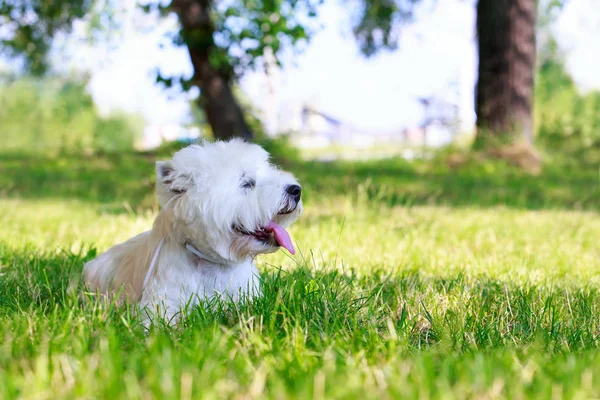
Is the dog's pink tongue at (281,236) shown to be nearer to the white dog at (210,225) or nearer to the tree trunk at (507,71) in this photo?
the white dog at (210,225)

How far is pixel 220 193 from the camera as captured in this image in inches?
125

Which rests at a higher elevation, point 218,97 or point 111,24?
point 111,24

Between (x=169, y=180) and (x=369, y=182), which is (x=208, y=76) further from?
(x=169, y=180)

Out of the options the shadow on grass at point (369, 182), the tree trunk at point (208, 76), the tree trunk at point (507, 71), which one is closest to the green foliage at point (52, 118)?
the shadow on grass at point (369, 182)

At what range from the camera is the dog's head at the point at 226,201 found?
10.3ft

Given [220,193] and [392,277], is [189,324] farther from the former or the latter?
[392,277]

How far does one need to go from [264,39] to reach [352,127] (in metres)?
83.4

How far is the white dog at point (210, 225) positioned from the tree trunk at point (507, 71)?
27.6 ft

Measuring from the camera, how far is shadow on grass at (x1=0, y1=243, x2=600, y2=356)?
252 centimetres

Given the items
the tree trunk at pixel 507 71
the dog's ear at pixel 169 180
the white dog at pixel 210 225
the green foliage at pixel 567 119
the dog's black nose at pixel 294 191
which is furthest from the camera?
the green foliage at pixel 567 119

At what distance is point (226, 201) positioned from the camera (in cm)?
317

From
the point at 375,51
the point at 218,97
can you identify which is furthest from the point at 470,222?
the point at 375,51

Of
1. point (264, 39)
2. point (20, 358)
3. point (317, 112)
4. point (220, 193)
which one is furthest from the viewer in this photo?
point (317, 112)

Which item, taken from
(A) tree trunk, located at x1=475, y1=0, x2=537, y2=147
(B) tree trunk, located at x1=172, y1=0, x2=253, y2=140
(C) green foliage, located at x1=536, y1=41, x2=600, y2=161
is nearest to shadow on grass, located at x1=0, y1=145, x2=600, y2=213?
(A) tree trunk, located at x1=475, y1=0, x2=537, y2=147
